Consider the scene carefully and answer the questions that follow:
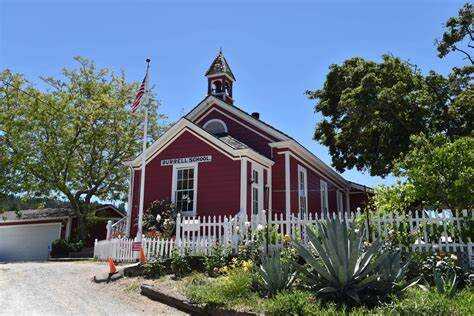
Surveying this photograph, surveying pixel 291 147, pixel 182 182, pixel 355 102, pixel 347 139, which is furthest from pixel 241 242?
pixel 347 139

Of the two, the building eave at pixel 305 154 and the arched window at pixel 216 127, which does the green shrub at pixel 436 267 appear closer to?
the building eave at pixel 305 154

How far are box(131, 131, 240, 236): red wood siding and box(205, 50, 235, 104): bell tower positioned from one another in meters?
5.38

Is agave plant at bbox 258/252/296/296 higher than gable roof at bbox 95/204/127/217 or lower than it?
lower

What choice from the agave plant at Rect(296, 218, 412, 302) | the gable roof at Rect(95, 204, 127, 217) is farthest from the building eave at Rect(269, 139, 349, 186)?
the gable roof at Rect(95, 204, 127, 217)

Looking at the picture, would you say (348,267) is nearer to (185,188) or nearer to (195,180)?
(195,180)

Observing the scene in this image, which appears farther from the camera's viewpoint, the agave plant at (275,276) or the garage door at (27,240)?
the garage door at (27,240)

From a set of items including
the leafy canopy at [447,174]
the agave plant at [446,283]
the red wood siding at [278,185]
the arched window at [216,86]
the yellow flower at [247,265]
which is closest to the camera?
the agave plant at [446,283]

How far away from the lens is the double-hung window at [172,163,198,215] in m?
18.8

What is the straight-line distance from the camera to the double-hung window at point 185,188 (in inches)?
740

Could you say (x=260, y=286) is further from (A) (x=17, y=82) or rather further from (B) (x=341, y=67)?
(A) (x=17, y=82)

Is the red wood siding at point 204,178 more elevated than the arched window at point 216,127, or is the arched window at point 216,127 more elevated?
→ the arched window at point 216,127

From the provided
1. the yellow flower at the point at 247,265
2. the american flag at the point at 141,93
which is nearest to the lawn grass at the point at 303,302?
the yellow flower at the point at 247,265

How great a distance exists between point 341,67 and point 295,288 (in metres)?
19.8

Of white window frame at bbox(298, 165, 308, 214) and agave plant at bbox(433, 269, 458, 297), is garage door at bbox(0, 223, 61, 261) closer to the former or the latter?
white window frame at bbox(298, 165, 308, 214)
